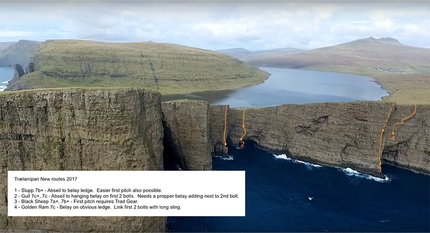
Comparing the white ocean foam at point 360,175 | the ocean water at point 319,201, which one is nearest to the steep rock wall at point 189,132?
the ocean water at point 319,201

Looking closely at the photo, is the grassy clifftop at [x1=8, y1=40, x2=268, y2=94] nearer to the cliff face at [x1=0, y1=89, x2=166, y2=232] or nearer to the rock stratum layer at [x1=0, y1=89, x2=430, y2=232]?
the rock stratum layer at [x1=0, y1=89, x2=430, y2=232]

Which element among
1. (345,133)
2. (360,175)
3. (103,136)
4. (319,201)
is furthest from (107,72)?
(319,201)

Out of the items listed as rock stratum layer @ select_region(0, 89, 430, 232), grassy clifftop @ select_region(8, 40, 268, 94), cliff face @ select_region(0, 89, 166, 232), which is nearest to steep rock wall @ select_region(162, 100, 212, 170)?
rock stratum layer @ select_region(0, 89, 430, 232)

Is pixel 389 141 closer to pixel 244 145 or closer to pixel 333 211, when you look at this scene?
pixel 333 211

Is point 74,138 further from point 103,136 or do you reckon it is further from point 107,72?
point 107,72

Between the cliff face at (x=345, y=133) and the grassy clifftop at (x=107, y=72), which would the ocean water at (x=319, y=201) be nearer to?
the cliff face at (x=345, y=133)

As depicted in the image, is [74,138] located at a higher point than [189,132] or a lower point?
higher

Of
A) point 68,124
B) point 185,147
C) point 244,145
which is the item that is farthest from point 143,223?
point 244,145
